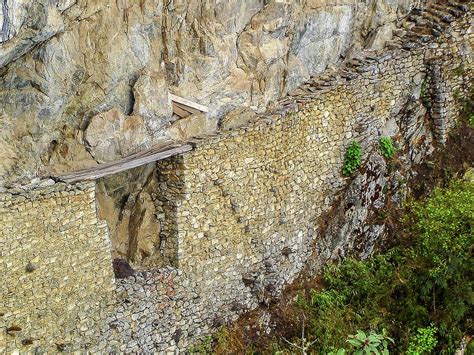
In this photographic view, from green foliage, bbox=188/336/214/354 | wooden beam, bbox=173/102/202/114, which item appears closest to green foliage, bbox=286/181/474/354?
green foliage, bbox=188/336/214/354

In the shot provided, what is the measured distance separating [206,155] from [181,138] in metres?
0.43

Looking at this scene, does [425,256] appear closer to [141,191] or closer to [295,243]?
[295,243]

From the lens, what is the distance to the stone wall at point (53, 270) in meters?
10.7

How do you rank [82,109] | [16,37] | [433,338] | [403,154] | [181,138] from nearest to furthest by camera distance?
[16,37] < [82,109] < [181,138] < [433,338] < [403,154]

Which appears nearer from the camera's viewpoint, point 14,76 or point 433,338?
point 14,76

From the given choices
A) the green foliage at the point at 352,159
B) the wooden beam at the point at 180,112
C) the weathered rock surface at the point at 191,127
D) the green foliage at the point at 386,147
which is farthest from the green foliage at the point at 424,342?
the wooden beam at the point at 180,112

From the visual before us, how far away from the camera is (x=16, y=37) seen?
9.65 m

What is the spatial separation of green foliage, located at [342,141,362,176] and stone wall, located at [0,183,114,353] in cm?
456

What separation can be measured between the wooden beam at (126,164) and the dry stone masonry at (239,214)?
0.14 metres

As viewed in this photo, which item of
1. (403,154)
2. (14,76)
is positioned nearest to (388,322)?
(403,154)

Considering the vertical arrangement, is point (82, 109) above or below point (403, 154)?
above

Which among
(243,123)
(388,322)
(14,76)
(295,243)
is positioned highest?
(14,76)

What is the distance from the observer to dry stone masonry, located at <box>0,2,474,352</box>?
36.3 ft

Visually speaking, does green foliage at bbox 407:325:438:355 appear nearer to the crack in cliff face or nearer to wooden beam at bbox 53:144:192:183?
wooden beam at bbox 53:144:192:183
